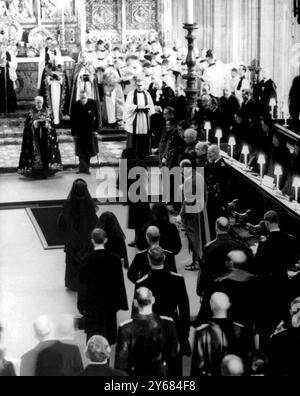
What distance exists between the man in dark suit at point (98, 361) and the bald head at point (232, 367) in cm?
74

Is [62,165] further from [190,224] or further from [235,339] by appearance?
[235,339]

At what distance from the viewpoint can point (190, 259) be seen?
13.3m

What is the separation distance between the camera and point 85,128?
60.8ft

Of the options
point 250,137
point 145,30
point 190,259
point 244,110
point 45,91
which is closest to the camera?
point 190,259

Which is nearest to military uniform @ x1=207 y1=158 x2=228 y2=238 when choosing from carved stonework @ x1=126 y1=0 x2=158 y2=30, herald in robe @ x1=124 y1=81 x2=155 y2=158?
herald in robe @ x1=124 y1=81 x2=155 y2=158

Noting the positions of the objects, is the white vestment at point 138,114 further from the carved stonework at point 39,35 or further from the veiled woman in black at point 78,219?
the carved stonework at point 39,35

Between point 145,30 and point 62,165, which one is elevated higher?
point 145,30

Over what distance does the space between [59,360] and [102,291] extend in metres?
2.02

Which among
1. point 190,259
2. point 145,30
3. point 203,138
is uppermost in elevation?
point 145,30

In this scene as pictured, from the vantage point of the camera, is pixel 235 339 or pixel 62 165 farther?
pixel 62 165

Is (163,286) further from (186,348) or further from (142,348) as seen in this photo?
(142,348)

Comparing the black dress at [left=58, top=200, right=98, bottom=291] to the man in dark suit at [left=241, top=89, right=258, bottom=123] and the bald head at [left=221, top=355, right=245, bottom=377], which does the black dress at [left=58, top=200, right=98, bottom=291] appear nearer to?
the bald head at [left=221, top=355, right=245, bottom=377]
